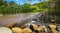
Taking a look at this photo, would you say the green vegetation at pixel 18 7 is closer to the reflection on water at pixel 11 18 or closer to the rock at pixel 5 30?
the reflection on water at pixel 11 18

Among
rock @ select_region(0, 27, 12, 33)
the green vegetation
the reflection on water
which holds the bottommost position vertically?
rock @ select_region(0, 27, 12, 33)

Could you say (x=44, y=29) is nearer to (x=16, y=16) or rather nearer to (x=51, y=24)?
(x=51, y=24)

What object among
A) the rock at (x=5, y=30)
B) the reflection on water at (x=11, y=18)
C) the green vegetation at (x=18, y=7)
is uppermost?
the green vegetation at (x=18, y=7)

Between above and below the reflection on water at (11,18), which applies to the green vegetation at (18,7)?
above

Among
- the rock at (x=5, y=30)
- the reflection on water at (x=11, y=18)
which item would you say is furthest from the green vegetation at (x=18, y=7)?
the rock at (x=5, y=30)

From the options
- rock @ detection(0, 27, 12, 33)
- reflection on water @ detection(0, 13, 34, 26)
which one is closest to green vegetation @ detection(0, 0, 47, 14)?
reflection on water @ detection(0, 13, 34, 26)

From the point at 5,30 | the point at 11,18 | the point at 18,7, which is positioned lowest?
the point at 5,30

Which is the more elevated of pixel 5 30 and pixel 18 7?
pixel 18 7

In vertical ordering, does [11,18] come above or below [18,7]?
below

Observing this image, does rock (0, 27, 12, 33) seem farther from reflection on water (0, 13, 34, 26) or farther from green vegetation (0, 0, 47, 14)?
green vegetation (0, 0, 47, 14)

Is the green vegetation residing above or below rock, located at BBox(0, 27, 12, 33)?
above

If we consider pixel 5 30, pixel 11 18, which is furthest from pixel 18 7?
pixel 5 30

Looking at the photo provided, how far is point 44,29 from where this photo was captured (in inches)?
80.4

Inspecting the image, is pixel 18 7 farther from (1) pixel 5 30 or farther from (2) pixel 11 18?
(1) pixel 5 30
